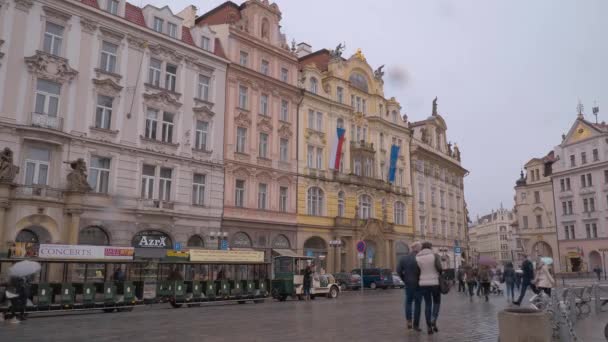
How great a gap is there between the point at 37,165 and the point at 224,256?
1071 centimetres

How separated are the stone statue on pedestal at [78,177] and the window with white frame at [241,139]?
39.0 feet

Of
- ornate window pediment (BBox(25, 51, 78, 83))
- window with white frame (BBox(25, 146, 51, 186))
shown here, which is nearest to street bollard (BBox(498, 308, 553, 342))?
window with white frame (BBox(25, 146, 51, 186))

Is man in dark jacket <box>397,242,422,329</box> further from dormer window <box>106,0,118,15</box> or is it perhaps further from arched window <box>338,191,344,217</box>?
arched window <box>338,191,344,217</box>

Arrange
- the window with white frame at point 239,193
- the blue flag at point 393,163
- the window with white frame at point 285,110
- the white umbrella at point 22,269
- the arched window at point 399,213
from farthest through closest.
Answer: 1. the arched window at point 399,213
2. the blue flag at point 393,163
3. the window with white frame at point 285,110
4. the window with white frame at point 239,193
5. the white umbrella at point 22,269

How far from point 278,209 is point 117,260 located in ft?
61.8

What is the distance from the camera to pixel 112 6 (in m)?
31.9

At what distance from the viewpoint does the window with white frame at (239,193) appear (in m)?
37.2

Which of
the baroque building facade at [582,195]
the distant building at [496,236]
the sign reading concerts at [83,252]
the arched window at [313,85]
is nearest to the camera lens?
the sign reading concerts at [83,252]

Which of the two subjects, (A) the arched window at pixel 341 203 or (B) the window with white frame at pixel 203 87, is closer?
(B) the window with white frame at pixel 203 87

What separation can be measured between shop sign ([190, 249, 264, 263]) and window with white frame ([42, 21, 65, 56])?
13.6 m

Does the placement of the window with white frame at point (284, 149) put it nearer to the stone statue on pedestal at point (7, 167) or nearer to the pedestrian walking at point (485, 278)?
the pedestrian walking at point (485, 278)

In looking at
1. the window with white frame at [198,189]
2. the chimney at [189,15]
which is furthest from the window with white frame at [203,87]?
the chimney at [189,15]

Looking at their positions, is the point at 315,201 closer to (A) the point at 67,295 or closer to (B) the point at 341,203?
(B) the point at 341,203

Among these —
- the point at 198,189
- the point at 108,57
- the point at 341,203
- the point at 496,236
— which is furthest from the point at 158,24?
the point at 496,236
